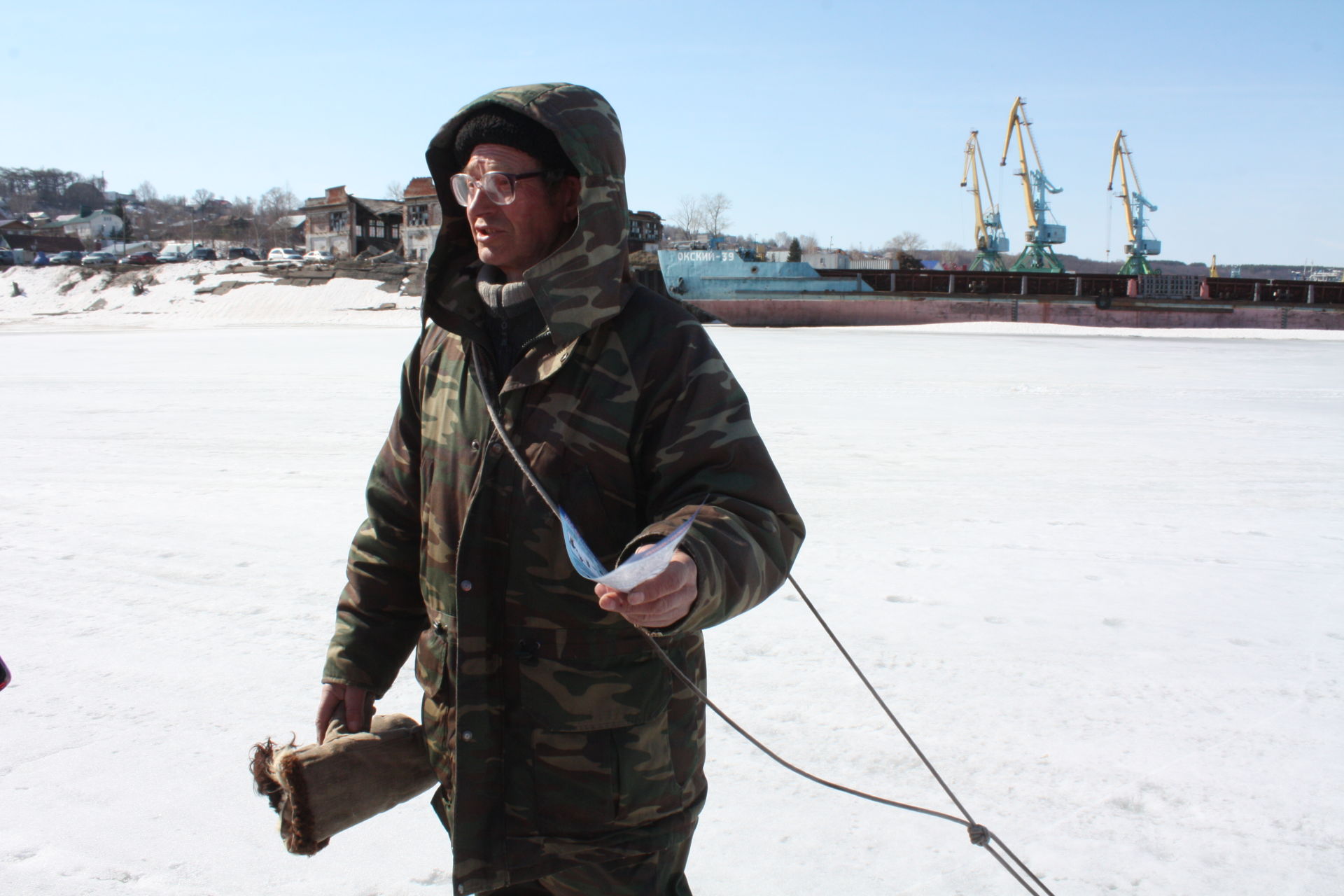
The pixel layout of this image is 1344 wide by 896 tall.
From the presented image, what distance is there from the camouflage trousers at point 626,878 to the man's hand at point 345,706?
0.55 m

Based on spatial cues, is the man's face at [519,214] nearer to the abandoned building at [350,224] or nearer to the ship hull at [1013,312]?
the ship hull at [1013,312]

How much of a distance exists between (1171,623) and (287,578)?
4.11 metres

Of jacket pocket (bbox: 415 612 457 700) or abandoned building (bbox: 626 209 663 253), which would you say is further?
abandoned building (bbox: 626 209 663 253)

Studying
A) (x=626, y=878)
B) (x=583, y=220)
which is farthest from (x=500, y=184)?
(x=626, y=878)

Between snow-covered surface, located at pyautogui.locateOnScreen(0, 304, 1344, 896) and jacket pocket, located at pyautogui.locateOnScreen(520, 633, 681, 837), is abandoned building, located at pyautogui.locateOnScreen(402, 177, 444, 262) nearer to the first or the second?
snow-covered surface, located at pyautogui.locateOnScreen(0, 304, 1344, 896)

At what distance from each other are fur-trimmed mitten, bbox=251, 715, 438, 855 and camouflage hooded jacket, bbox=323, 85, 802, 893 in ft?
0.88

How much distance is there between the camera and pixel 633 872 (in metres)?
1.56

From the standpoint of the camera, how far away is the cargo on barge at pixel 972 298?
33.4 meters

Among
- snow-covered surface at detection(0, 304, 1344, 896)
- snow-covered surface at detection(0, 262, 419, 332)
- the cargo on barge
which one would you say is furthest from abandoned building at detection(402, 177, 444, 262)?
snow-covered surface at detection(0, 304, 1344, 896)

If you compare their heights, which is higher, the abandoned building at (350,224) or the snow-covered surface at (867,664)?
the abandoned building at (350,224)

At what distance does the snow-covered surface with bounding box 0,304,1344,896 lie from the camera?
8.38ft

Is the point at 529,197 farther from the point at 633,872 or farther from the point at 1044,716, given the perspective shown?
the point at 1044,716

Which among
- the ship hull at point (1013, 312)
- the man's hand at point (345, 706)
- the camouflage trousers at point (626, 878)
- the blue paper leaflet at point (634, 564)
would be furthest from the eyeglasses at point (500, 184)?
the ship hull at point (1013, 312)

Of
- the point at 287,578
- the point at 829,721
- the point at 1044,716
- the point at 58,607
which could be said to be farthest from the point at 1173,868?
the point at 58,607
